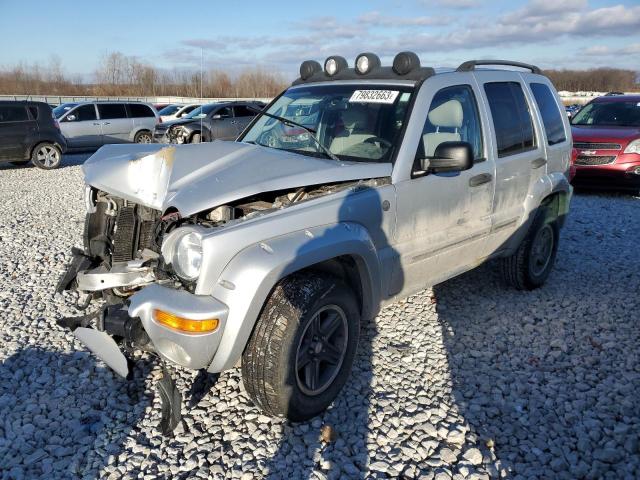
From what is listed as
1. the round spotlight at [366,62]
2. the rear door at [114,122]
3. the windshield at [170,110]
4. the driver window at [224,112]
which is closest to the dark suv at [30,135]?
the rear door at [114,122]

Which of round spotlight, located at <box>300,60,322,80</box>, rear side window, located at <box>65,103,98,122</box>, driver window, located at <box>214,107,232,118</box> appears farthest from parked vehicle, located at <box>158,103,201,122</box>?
round spotlight, located at <box>300,60,322,80</box>

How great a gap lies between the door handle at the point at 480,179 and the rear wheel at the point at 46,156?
12.6 meters

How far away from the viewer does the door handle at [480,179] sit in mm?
3889

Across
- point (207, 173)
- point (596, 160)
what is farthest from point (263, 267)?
point (596, 160)

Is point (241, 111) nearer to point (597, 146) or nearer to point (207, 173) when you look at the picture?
point (597, 146)

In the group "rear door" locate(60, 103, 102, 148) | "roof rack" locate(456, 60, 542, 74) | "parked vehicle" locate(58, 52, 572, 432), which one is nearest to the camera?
"parked vehicle" locate(58, 52, 572, 432)

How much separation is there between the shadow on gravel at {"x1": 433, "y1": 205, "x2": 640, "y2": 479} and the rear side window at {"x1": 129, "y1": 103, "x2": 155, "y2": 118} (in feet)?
49.2

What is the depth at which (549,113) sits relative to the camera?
496 cm

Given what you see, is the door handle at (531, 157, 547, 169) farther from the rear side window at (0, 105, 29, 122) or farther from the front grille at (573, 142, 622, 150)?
the rear side window at (0, 105, 29, 122)

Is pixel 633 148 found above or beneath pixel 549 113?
beneath

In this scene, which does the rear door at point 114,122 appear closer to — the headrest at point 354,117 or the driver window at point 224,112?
the driver window at point 224,112

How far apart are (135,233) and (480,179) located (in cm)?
251

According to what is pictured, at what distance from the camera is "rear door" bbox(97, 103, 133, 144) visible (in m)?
16.9

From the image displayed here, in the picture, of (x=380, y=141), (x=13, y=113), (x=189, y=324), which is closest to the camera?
(x=189, y=324)
